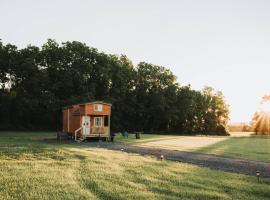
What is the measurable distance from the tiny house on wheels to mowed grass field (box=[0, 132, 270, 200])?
910 inches

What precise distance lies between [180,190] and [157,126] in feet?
219

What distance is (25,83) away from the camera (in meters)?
57.9

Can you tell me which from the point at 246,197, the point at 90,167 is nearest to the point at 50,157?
the point at 90,167

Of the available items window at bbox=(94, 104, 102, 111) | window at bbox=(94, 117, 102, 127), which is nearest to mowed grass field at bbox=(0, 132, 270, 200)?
window at bbox=(94, 104, 102, 111)

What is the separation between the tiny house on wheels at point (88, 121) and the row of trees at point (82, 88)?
48.6 ft

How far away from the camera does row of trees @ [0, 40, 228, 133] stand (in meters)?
57.2

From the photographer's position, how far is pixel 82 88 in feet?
200

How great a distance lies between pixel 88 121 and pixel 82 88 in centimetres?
2029

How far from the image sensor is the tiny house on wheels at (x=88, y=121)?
3950 cm

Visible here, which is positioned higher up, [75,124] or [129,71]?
[129,71]

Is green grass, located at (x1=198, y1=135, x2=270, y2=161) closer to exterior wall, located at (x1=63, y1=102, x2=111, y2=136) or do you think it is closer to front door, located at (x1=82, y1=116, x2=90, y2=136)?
exterior wall, located at (x1=63, y1=102, x2=111, y2=136)

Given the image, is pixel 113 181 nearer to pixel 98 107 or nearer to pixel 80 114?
pixel 80 114

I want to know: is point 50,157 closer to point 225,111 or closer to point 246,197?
point 246,197

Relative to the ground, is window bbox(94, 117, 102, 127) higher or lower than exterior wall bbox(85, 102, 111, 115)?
lower
